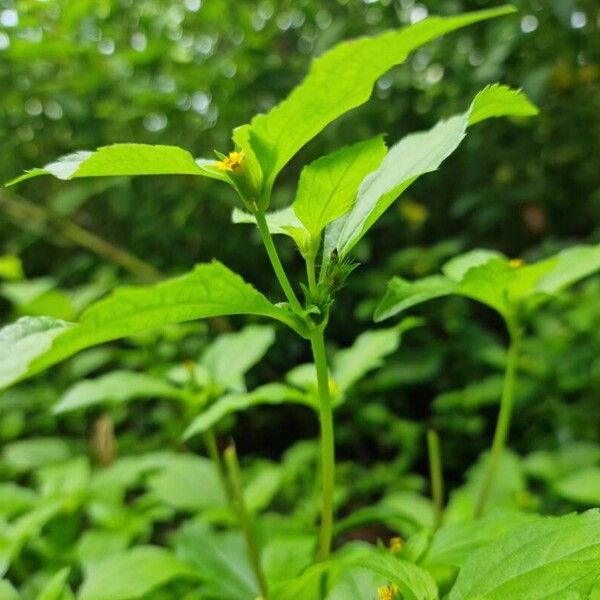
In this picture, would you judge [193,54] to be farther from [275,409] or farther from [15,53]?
[275,409]

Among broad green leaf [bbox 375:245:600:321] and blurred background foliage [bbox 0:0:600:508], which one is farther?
blurred background foliage [bbox 0:0:600:508]

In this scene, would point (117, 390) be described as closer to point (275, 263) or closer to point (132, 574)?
point (132, 574)

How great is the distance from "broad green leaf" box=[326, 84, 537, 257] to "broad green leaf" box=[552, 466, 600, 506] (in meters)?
0.42

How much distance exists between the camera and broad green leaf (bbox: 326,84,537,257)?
13.7 inches

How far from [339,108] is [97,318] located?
16 cm

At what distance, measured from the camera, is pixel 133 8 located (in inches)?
59.3

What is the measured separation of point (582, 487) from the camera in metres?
0.69

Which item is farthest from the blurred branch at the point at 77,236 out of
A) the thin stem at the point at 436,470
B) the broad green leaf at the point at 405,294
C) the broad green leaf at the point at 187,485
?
the broad green leaf at the point at 405,294

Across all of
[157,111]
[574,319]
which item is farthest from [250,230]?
[574,319]

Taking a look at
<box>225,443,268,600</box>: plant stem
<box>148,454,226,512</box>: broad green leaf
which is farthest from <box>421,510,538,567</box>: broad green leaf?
<box>148,454,226,512</box>: broad green leaf

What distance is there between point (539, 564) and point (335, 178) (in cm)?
24

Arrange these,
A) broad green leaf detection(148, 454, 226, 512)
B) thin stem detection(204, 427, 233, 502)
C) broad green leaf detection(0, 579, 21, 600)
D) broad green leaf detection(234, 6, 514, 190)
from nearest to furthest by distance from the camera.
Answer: broad green leaf detection(234, 6, 514, 190)
broad green leaf detection(0, 579, 21, 600)
thin stem detection(204, 427, 233, 502)
broad green leaf detection(148, 454, 226, 512)

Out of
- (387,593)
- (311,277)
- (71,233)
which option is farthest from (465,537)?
(71,233)

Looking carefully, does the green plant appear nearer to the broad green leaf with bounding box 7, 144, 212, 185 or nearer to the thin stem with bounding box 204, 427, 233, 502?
the broad green leaf with bounding box 7, 144, 212, 185
